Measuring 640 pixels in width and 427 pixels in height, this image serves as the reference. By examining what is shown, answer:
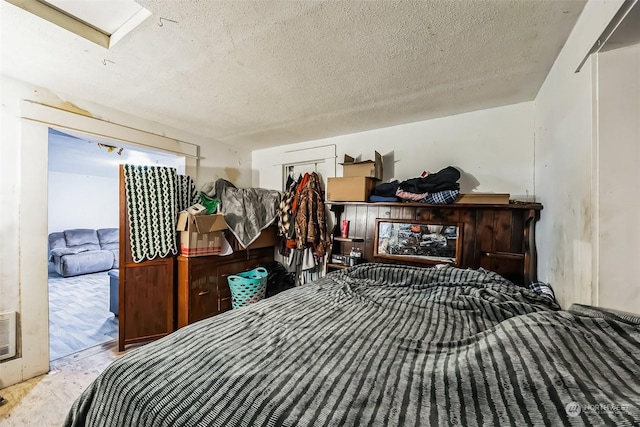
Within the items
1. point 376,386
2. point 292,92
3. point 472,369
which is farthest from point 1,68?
point 472,369

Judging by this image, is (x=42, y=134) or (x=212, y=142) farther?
(x=212, y=142)

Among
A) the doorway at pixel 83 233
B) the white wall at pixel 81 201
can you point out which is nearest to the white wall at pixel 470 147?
the doorway at pixel 83 233

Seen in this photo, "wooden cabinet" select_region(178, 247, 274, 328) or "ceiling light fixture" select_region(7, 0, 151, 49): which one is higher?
"ceiling light fixture" select_region(7, 0, 151, 49)

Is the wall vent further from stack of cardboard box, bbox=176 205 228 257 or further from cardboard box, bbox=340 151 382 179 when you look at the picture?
cardboard box, bbox=340 151 382 179

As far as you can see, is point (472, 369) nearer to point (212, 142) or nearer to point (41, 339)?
point (41, 339)

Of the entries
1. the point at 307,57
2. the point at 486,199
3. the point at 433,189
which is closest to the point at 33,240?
the point at 307,57

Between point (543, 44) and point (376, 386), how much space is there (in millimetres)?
1767

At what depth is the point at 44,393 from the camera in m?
1.74

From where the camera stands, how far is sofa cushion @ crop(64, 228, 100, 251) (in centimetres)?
529

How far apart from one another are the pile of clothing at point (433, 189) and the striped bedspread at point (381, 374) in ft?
3.08

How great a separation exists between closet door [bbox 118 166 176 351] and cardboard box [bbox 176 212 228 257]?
0.79 feet

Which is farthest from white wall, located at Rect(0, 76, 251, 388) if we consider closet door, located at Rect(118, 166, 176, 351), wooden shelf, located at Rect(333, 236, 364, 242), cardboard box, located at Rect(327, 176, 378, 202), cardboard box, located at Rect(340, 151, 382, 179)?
wooden shelf, located at Rect(333, 236, 364, 242)

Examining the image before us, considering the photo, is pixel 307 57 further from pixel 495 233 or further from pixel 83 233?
pixel 83 233

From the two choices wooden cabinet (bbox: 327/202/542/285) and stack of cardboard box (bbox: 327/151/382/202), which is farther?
stack of cardboard box (bbox: 327/151/382/202)
